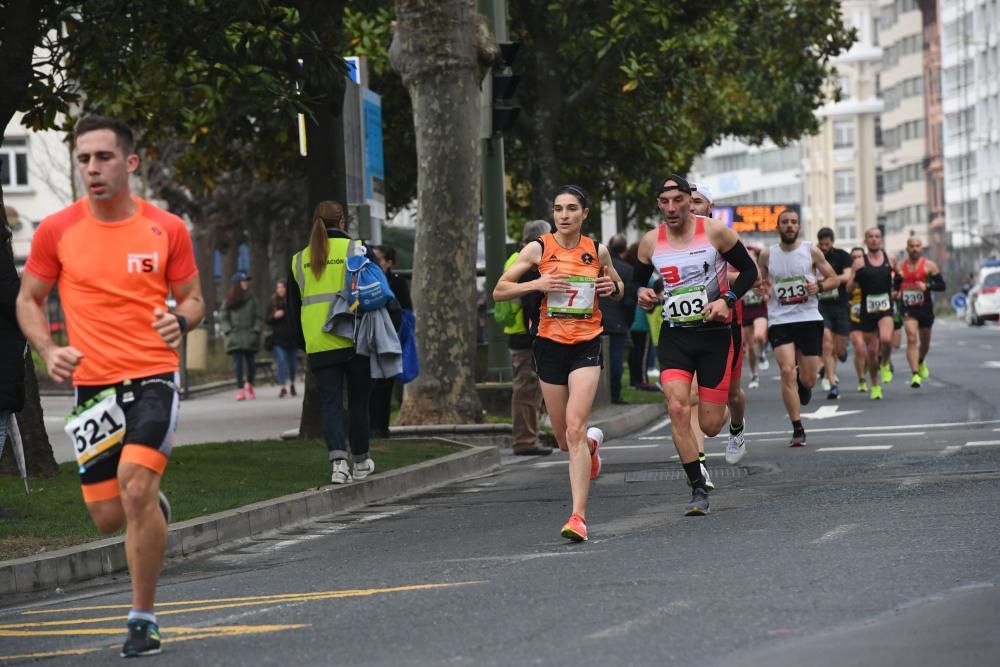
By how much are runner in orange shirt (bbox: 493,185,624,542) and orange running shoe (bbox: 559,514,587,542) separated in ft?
1.48

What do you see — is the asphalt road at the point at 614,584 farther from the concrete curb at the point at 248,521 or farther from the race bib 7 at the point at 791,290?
the race bib 7 at the point at 791,290

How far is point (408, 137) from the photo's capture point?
3272 cm

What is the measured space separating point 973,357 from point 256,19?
22.6 meters

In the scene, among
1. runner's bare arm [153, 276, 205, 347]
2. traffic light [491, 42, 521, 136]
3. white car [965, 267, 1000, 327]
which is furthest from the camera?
white car [965, 267, 1000, 327]

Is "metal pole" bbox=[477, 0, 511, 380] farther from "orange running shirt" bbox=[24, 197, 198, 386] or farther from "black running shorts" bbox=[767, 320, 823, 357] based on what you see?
"orange running shirt" bbox=[24, 197, 198, 386]

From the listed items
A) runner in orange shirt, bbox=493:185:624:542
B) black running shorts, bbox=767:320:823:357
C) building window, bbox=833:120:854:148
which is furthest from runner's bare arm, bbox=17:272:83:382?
building window, bbox=833:120:854:148

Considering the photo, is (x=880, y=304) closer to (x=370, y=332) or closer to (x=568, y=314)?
(x=370, y=332)

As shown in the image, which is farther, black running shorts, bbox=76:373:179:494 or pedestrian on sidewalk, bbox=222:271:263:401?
pedestrian on sidewalk, bbox=222:271:263:401

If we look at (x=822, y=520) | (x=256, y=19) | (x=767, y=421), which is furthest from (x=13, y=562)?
(x=767, y=421)

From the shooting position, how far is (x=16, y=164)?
68.6 metres

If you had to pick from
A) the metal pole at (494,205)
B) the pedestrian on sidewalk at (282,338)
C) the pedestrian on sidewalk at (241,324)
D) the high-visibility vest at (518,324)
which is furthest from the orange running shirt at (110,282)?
the pedestrian on sidewalk at (282,338)

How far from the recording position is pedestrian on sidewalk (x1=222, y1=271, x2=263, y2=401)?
3073cm

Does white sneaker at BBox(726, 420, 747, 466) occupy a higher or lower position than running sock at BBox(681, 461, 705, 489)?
lower

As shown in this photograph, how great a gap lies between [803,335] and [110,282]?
34.1 ft
